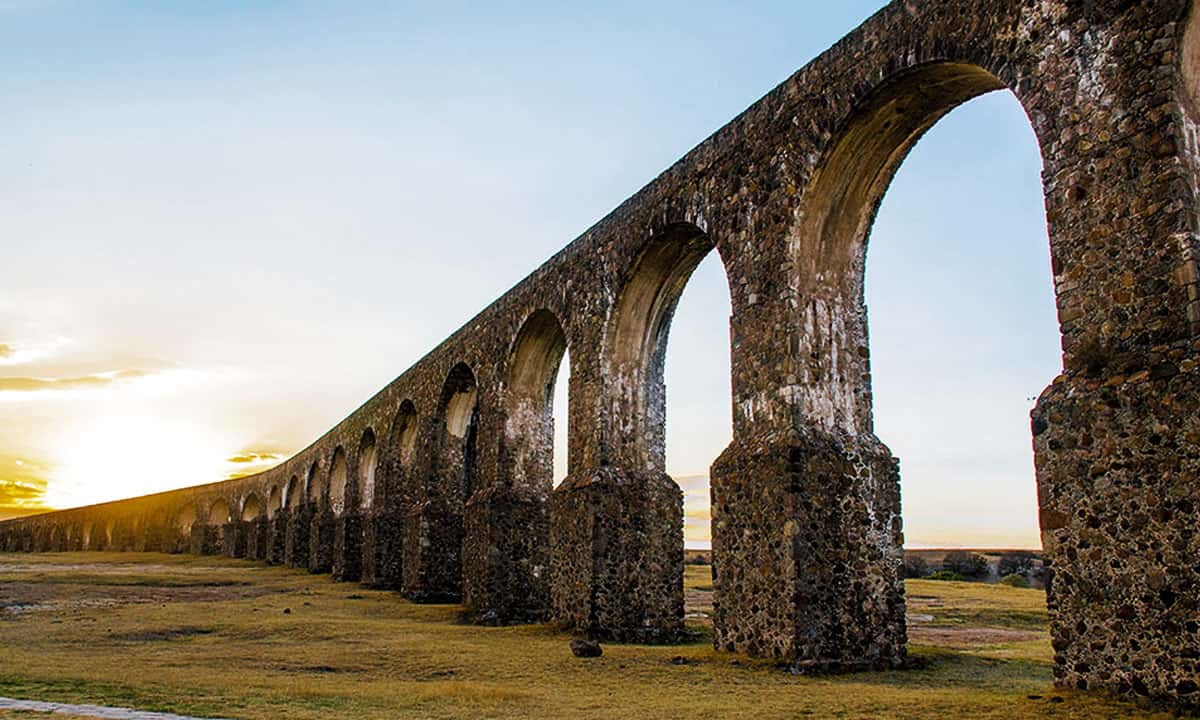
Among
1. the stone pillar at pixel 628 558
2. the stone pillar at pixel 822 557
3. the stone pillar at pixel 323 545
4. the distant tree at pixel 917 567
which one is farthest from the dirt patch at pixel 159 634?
the distant tree at pixel 917 567

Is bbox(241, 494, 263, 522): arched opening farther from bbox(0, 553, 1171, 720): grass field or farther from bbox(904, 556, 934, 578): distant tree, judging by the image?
bbox(904, 556, 934, 578): distant tree

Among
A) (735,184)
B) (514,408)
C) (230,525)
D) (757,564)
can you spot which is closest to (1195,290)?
(757,564)

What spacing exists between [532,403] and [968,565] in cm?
2701

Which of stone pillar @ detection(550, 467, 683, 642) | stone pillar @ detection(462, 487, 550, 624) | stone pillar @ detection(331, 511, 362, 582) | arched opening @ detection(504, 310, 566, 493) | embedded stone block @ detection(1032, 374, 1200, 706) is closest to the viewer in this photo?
embedded stone block @ detection(1032, 374, 1200, 706)

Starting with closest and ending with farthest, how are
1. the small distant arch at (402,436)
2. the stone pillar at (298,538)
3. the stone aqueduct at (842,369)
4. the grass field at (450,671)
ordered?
1. the stone aqueduct at (842,369)
2. the grass field at (450,671)
3. the small distant arch at (402,436)
4. the stone pillar at (298,538)

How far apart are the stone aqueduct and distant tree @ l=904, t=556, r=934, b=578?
2439cm

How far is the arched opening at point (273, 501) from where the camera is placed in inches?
1583

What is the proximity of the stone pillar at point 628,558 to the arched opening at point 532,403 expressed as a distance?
3504mm

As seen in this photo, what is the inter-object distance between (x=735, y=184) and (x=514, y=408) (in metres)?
7.16

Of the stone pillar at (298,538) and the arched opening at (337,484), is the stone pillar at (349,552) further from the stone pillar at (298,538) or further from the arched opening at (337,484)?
the stone pillar at (298,538)

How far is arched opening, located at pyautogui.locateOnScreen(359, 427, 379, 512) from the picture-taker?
27266 millimetres

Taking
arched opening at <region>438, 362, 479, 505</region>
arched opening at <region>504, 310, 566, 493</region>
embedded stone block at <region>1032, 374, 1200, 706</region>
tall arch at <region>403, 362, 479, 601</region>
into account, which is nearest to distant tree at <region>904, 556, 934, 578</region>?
arched opening at <region>438, 362, 479, 505</region>

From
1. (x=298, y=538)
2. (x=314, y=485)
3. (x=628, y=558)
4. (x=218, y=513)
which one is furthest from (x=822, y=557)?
(x=218, y=513)

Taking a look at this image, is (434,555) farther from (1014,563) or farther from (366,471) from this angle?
(1014,563)
